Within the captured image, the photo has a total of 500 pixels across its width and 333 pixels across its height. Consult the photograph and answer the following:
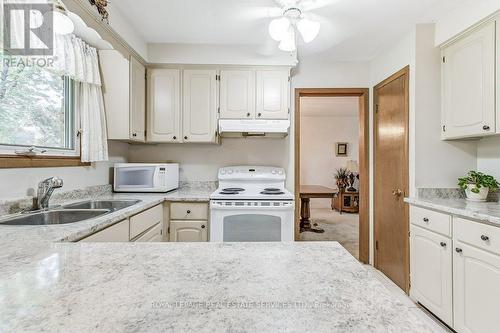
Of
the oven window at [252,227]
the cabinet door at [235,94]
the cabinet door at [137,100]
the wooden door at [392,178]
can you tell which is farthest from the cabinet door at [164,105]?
the wooden door at [392,178]

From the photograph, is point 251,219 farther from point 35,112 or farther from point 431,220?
point 35,112

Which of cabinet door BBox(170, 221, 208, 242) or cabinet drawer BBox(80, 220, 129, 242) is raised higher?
cabinet drawer BBox(80, 220, 129, 242)

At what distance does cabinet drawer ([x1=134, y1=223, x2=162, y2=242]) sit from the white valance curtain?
787 mm

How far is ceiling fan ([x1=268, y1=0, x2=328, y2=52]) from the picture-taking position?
1784mm

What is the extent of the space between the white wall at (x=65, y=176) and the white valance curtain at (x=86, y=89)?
0.16 metres

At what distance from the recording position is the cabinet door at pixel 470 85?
1743 mm

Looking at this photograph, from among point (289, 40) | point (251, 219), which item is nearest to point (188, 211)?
point (251, 219)

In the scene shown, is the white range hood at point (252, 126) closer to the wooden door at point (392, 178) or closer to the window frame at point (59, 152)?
the wooden door at point (392, 178)

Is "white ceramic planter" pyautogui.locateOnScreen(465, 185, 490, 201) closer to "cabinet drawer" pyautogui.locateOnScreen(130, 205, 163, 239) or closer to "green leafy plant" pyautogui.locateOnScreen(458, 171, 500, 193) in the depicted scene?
"green leafy plant" pyautogui.locateOnScreen(458, 171, 500, 193)

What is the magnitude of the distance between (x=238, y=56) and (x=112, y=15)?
1194 millimetres

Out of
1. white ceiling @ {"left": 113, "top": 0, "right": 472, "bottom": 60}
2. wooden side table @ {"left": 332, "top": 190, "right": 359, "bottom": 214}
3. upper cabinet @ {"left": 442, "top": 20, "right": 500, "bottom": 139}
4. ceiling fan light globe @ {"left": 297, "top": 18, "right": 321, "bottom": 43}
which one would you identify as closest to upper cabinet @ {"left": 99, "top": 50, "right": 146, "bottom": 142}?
white ceiling @ {"left": 113, "top": 0, "right": 472, "bottom": 60}

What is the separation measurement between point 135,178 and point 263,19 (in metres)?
1.94

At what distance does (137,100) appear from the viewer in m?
2.55

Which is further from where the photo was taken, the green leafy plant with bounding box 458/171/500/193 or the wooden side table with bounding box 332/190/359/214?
the wooden side table with bounding box 332/190/359/214
